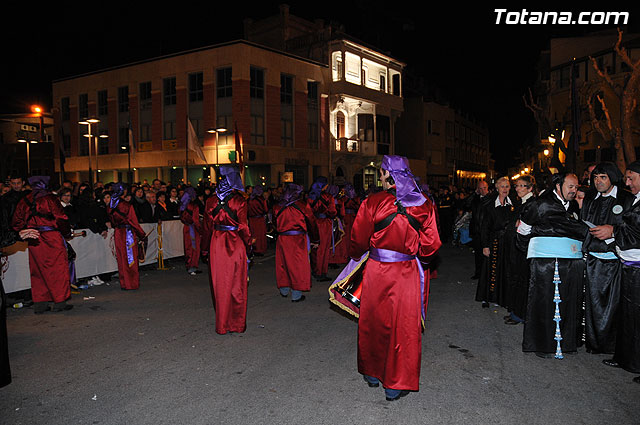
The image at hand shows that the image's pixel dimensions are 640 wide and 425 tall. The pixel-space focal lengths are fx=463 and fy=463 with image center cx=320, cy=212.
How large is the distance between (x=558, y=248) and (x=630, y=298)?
0.83 metres

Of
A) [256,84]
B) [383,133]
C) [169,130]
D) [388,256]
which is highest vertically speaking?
[256,84]

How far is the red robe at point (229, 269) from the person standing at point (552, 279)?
11.9 ft

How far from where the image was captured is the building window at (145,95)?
34.2m

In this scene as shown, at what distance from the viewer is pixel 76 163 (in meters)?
38.2

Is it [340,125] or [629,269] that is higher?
[340,125]

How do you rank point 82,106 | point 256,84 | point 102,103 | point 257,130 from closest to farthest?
1. point 256,84
2. point 257,130
3. point 102,103
4. point 82,106

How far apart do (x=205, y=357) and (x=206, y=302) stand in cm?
279

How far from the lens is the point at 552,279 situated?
5.27m

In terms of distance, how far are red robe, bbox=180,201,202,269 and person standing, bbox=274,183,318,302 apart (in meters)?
3.68

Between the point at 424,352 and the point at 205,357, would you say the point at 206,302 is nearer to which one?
the point at 205,357

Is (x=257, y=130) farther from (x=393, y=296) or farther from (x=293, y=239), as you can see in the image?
(x=393, y=296)

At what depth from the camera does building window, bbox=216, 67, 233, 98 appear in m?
30.5

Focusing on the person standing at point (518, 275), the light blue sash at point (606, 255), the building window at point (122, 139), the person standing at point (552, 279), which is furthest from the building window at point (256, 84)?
the light blue sash at point (606, 255)

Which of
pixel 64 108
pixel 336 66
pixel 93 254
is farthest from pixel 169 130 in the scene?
pixel 93 254
